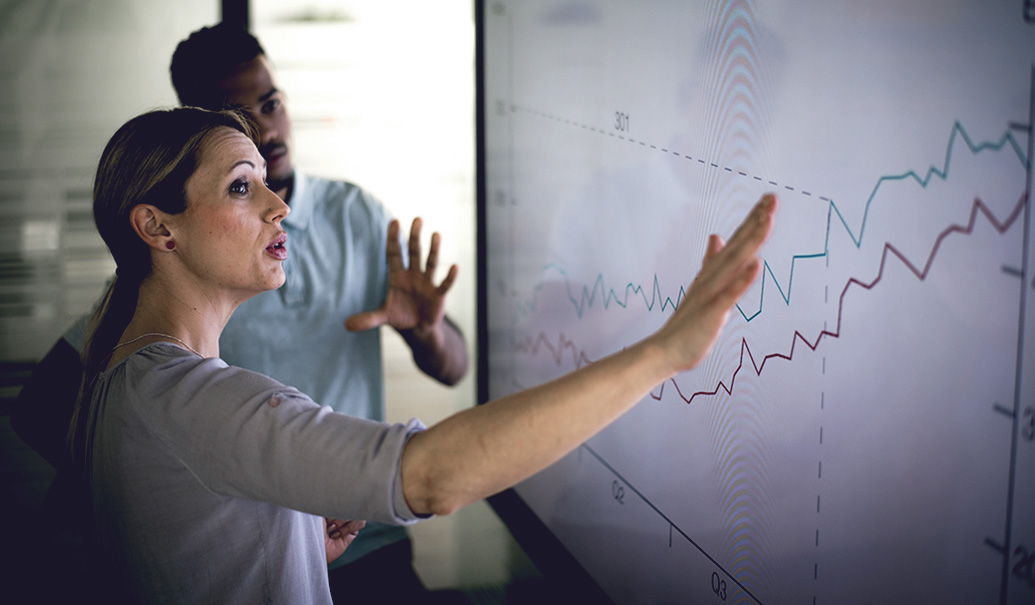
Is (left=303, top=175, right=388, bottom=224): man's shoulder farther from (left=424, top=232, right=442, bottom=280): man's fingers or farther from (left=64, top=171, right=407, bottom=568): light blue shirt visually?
(left=424, top=232, right=442, bottom=280): man's fingers

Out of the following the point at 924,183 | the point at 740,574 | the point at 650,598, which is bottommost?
the point at 650,598

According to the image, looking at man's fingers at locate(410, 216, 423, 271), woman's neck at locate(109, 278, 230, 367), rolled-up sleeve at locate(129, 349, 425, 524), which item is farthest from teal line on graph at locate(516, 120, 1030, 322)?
woman's neck at locate(109, 278, 230, 367)

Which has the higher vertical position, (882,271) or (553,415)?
(882,271)

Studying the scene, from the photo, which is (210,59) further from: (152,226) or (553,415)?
(553,415)

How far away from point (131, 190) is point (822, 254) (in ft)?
2.29

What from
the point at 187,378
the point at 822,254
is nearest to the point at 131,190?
the point at 187,378

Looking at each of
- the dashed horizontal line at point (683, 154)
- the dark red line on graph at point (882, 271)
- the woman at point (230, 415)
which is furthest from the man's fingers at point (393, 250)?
Answer: the dark red line on graph at point (882, 271)

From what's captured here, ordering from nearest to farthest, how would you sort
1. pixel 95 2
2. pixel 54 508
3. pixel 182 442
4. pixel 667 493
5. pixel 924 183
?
1. pixel 924 183
2. pixel 182 442
3. pixel 667 493
4. pixel 54 508
5. pixel 95 2

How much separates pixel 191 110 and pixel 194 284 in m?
0.19

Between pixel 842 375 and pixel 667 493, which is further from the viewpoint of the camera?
pixel 667 493

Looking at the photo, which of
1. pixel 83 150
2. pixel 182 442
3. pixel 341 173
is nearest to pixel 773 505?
pixel 182 442

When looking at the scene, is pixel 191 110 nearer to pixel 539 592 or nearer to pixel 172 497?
pixel 172 497

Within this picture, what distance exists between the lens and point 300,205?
152 centimetres

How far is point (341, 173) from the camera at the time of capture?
200 centimetres
